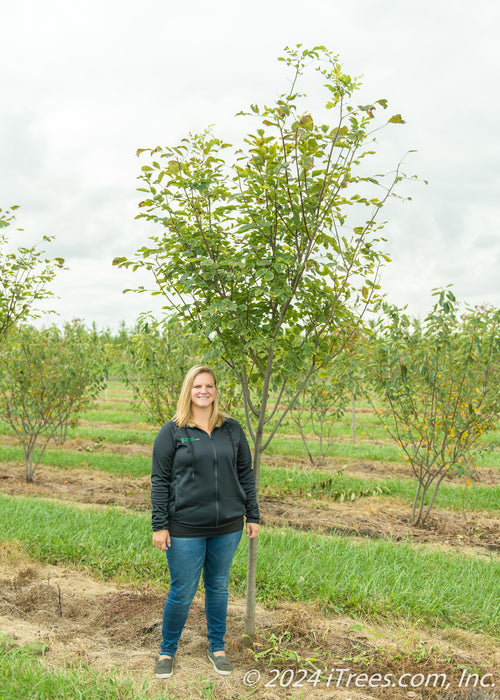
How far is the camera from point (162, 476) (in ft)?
11.0

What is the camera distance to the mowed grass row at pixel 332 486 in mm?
9391

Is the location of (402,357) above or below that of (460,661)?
above

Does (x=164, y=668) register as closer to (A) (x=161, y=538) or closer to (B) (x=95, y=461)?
(A) (x=161, y=538)

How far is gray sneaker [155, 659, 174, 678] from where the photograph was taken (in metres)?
3.41

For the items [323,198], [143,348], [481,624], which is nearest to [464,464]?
[481,624]

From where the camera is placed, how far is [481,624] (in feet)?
14.3

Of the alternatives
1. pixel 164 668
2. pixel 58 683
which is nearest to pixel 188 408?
pixel 164 668

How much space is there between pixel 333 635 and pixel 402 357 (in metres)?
4.00

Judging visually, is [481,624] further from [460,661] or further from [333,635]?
[333,635]

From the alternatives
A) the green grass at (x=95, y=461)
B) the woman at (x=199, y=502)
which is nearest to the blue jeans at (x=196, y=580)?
the woman at (x=199, y=502)

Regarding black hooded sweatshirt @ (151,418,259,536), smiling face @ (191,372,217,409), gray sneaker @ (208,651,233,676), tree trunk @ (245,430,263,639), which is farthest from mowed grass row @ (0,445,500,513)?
smiling face @ (191,372,217,409)

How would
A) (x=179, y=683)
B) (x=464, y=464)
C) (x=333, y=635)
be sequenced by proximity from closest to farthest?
(x=179, y=683)
(x=333, y=635)
(x=464, y=464)

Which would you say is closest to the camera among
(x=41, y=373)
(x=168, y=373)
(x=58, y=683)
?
(x=58, y=683)

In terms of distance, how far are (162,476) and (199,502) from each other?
28 centimetres
